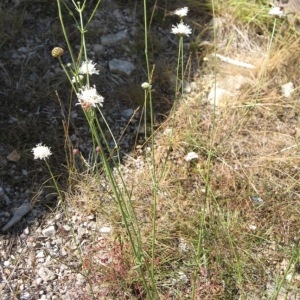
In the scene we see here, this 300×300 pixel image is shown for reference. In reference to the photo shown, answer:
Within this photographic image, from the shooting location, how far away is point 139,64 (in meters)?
3.02

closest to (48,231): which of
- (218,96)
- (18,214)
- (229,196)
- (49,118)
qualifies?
(18,214)

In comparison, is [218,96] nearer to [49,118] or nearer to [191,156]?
[191,156]

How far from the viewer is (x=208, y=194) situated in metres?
2.38

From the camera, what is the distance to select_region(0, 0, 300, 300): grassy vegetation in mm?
2109

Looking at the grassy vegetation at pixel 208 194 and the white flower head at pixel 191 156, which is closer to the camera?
the grassy vegetation at pixel 208 194

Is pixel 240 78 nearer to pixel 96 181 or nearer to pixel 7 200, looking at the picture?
pixel 96 181

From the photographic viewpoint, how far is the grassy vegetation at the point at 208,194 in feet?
6.92

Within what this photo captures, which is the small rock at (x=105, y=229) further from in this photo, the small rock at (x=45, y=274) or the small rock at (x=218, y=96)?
the small rock at (x=218, y=96)

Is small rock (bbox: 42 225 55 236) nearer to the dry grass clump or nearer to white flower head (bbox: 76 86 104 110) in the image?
the dry grass clump

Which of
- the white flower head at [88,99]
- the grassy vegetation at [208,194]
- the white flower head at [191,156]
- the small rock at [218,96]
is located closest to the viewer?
the white flower head at [88,99]

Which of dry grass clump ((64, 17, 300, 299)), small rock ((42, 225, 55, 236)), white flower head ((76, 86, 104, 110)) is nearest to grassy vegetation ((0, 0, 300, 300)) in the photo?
dry grass clump ((64, 17, 300, 299))

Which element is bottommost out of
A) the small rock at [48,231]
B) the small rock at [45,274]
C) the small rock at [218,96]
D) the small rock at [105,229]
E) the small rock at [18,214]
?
the small rock at [45,274]

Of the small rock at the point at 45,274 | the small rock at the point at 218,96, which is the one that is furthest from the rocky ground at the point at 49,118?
the small rock at the point at 218,96

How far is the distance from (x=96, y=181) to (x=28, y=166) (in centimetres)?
34
